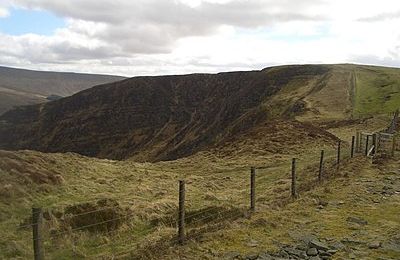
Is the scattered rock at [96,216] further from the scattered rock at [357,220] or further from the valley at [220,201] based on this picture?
the scattered rock at [357,220]

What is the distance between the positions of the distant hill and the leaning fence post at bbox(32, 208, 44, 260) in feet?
143

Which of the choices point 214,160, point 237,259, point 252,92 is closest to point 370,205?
point 237,259

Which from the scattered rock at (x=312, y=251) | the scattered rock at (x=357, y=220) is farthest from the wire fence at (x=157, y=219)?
the scattered rock at (x=312, y=251)

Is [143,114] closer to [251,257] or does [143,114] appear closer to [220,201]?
[220,201]

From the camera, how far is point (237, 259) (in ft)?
31.9

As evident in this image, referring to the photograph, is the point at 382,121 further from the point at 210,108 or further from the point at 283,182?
the point at 210,108

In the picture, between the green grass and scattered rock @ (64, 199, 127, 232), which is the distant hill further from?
scattered rock @ (64, 199, 127, 232)

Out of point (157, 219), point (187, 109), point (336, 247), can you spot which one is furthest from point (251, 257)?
point (187, 109)

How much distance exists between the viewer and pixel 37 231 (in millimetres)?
8242

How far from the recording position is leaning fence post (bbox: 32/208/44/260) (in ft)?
26.9

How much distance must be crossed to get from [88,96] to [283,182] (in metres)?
124

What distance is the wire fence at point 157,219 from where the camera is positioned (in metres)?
11.2

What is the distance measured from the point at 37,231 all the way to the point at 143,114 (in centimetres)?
11275

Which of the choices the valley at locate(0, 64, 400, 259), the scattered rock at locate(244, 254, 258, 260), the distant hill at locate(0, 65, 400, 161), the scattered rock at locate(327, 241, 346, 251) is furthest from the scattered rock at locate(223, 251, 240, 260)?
the distant hill at locate(0, 65, 400, 161)
